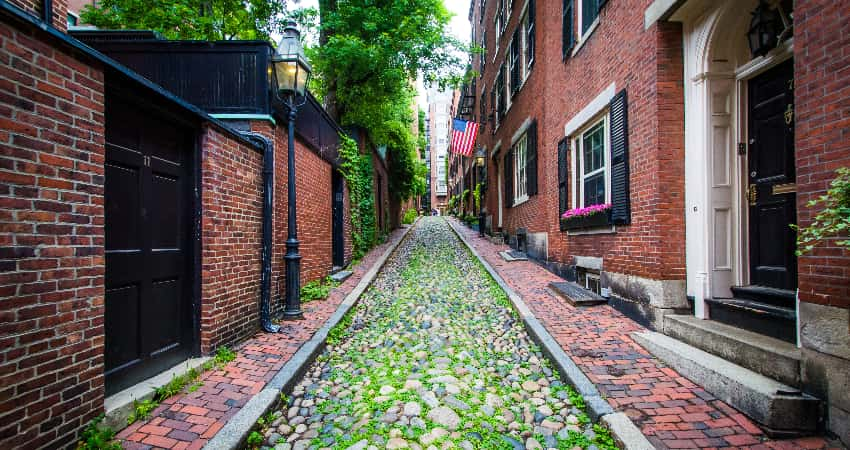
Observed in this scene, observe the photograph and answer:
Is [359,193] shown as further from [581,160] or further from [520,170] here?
[581,160]

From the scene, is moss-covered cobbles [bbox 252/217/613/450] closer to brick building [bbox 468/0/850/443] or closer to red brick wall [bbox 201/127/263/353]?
red brick wall [bbox 201/127/263/353]

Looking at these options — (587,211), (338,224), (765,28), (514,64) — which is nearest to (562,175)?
(587,211)

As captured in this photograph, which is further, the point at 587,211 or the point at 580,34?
the point at 580,34

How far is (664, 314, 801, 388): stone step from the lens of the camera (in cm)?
298

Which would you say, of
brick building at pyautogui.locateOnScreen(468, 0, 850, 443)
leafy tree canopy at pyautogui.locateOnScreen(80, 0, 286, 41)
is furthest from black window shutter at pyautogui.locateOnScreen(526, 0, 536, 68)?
leafy tree canopy at pyautogui.locateOnScreen(80, 0, 286, 41)

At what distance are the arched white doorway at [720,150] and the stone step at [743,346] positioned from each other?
0.38 metres

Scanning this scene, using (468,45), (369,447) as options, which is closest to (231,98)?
(369,447)

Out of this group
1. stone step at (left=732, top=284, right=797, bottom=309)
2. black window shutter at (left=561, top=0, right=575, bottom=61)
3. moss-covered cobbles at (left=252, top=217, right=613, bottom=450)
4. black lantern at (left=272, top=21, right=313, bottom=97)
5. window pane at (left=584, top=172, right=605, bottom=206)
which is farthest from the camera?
black window shutter at (left=561, top=0, right=575, bottom=61)

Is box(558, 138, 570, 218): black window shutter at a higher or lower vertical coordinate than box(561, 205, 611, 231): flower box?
higher

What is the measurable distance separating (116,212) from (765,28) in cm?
590

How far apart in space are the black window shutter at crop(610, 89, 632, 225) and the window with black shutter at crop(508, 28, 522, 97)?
710 centimetres

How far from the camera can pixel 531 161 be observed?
10688mm

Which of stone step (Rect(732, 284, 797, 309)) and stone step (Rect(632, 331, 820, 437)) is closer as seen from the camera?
stone step (Rect(632, 331, 820, 437))

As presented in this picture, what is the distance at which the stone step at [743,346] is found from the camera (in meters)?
2.98
